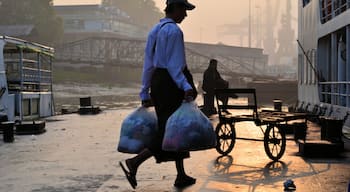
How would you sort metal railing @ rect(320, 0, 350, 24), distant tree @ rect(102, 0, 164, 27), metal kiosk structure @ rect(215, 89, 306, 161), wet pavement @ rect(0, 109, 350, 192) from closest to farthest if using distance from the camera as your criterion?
wet pavement @ rect(0, 109, 350, 192)
metal kiosk structure @ rect(215, 89, 306, 161)
metal railing @ rect(320, 0, 350, 24)
distant tree @ rect(102, 0, 164, 27)

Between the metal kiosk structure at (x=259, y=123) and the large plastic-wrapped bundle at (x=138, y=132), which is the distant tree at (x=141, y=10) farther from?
the large plastic-wrapped bundle at (x=138, y=132)

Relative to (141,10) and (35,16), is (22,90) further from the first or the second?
(141,10)

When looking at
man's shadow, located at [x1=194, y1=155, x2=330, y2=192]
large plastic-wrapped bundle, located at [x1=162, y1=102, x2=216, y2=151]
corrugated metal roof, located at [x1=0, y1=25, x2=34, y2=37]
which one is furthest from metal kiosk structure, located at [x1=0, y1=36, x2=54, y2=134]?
corrugated metal roof, located at [x1=0, y1=25, x2=34, y2=37]

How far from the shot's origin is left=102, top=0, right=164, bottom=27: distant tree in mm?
181625

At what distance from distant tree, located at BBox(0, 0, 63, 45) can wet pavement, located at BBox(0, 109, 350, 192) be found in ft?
254

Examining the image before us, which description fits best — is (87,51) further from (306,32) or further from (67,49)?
(306,32)

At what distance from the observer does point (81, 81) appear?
82.4 meters

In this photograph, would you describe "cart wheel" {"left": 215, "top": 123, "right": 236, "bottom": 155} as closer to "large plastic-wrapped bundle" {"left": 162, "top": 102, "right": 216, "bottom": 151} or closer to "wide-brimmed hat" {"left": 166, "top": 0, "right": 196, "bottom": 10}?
"large plastic-wrapped bundle" {"left": 162, "top": 102, "right": 216, "bottom": 151}

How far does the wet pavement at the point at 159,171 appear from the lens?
20.6ft

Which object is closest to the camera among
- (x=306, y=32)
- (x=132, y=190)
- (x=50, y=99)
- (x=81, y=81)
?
(x=132, y=190)

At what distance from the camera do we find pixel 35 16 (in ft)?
287

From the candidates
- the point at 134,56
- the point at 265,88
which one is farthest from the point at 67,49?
the point at 265,88

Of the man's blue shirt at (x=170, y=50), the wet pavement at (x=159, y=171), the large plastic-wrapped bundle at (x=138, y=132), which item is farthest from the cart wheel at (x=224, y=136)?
the man's blue shirt at (x=170, y=50)

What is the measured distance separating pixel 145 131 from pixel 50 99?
54.6 ft
